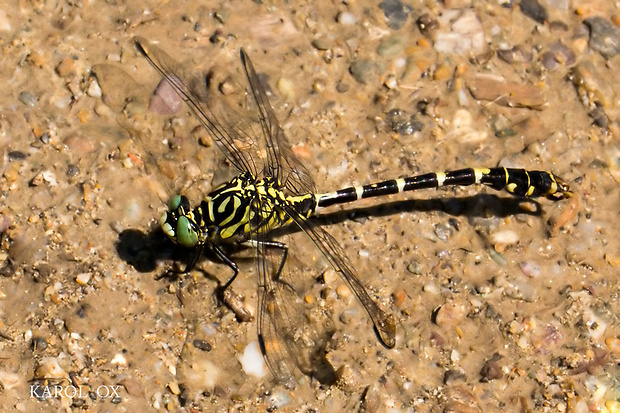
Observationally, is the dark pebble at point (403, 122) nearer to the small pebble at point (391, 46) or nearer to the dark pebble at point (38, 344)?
the small pebble at point (391, 46)

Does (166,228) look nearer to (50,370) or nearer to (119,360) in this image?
(119,360)

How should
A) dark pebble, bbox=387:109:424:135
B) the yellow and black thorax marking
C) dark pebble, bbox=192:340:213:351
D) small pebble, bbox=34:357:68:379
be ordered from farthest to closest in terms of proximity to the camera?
dark pebble, bbox=387:109:424:135
the yellow and black thorax marking
dark pebble, bbox=192:340:213:351
small pebble, bbox=34:357:68:379

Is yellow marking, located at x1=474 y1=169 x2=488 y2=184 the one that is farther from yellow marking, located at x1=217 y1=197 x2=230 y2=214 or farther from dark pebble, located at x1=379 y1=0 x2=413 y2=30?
yellow marking, located at x1=217 y1=197 x2=230 y2=214

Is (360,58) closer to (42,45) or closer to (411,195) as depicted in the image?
Result: (411,195)

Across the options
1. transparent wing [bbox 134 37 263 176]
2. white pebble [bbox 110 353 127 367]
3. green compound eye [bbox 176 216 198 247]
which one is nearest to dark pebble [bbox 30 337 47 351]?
white pebble [bbox 110 353 127 367]

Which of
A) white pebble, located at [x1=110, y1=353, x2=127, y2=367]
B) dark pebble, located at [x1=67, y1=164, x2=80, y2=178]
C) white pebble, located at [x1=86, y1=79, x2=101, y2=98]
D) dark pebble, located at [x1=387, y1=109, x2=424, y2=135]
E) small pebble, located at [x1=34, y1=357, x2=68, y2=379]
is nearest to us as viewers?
small pebble, located at [x1=34, y1=357, x2=68, y2=379]

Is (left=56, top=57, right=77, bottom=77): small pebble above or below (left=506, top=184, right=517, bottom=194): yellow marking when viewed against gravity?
above

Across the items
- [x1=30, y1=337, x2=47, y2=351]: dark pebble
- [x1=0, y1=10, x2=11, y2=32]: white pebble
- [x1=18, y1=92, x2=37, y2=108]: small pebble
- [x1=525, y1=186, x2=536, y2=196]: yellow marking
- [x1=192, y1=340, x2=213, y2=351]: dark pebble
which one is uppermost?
[x1=0, y1=10, x2=11, y2=32]: white pebble

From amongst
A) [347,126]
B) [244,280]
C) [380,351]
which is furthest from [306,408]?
[347,126]
